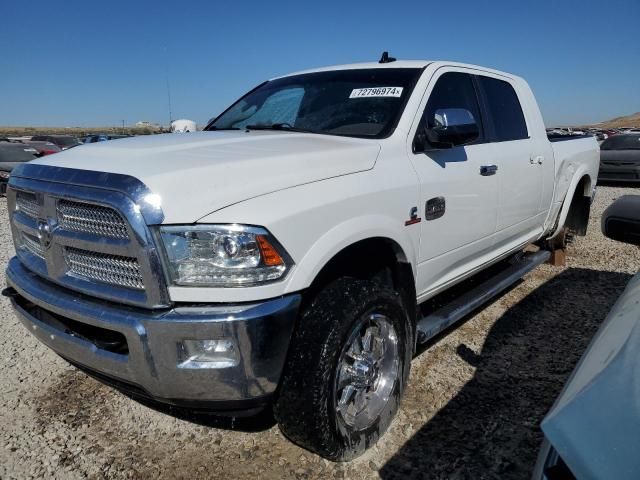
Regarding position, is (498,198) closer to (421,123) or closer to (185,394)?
(421,123)

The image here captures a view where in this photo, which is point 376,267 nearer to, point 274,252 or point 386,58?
point 274,252

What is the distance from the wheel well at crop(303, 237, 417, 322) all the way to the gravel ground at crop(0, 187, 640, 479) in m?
0.64

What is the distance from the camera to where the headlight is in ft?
6.30

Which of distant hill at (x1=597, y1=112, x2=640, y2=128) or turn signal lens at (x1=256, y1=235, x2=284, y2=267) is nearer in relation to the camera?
turn signal lens at (x1=256, y1=235, x2=284, y2=267)

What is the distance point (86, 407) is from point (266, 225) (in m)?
1.80

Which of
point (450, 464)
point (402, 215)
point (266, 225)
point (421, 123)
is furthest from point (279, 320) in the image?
point (421, 123)

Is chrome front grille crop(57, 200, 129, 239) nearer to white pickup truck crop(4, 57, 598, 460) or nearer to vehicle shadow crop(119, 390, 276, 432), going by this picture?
white pickup truck crop(4, 57, 598, 460)

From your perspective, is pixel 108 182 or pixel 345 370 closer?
pixel 108 182

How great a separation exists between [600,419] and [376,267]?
1.75 metres

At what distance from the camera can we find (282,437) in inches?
106

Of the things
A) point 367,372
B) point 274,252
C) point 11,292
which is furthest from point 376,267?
point 11,292

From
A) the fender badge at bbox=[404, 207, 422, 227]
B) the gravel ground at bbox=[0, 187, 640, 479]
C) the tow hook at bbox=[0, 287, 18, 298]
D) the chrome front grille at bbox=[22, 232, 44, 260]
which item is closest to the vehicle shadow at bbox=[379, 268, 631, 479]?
the gravel ground at bbox=[0, 187, 640, 479]

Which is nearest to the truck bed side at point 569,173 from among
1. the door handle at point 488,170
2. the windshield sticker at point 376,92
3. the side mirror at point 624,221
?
the door handle at point 488,170

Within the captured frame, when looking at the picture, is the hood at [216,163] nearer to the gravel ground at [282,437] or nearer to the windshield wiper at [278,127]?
the windshield wiper at [278,127]
